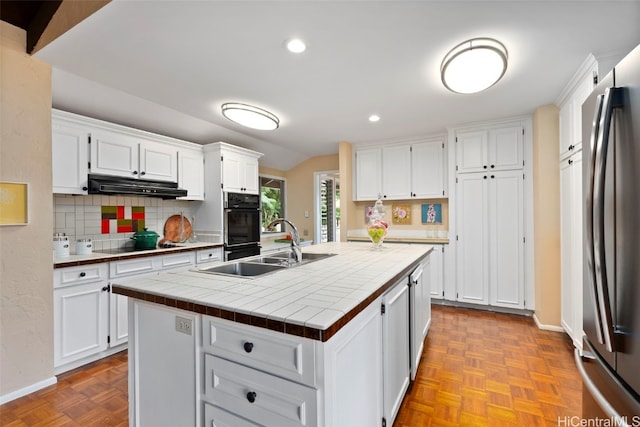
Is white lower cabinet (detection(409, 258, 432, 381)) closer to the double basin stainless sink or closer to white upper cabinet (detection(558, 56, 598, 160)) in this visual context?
the double basin stainless sink

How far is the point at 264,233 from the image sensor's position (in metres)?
5.35

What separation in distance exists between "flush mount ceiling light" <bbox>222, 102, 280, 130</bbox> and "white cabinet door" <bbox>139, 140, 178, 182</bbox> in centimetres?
95

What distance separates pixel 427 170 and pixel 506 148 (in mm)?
962

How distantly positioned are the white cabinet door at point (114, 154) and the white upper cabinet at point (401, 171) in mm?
2973

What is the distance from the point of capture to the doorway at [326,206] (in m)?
5.54

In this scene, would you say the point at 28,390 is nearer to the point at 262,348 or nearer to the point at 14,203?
the point at 14,203

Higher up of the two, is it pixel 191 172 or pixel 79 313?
pixel 191 172

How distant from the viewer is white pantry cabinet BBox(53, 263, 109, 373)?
220 cm

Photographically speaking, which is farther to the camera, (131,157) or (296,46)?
(131,157)

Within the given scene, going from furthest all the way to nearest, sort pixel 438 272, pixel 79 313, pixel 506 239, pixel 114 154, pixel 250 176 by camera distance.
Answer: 1. pixel 250 176
2. pixel 438 272
3. pixel 506 239
4. pixel 114 154
5. pixel 79 313

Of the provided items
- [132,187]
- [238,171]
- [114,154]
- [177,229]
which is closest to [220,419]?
[132,187]

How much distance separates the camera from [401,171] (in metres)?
4.25

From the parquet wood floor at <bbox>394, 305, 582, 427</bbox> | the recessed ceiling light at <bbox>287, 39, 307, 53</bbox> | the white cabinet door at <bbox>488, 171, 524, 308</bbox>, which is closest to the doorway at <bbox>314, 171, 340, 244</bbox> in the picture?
the white cabinet door at <bbox>488, 171, 524, 308</bbox>

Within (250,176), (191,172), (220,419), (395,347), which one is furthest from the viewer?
(250,176)
